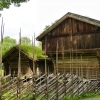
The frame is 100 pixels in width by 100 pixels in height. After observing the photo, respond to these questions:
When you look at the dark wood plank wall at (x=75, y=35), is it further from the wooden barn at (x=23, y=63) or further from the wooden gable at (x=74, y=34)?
the wooden barn at (x=23, y=63)

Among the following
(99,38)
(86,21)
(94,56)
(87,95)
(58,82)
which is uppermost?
(86,21)

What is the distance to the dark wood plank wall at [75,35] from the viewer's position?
19.9 m

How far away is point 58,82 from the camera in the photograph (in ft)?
44.3

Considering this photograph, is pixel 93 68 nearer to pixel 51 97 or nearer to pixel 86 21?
pixel 86 21

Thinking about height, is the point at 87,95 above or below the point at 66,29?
below

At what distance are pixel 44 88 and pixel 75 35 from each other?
9520 mm

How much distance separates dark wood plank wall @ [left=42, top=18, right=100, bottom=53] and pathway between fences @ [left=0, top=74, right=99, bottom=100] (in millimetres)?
4174

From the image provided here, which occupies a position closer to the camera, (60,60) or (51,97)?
(51,97)

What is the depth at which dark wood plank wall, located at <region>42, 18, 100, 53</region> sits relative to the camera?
1992 cm

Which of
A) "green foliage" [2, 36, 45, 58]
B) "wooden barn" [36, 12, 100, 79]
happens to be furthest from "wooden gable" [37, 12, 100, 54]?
"green foliage" [2, 36, 45, 58]

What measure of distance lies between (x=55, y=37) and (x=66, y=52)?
1.76m

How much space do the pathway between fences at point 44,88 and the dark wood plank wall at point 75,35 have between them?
164 inches

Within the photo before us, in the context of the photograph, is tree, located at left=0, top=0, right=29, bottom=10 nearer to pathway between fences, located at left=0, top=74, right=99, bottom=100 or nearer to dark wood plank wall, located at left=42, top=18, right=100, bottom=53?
dark wood plank wall, located at left=42, top=18, right=100, bottom=53

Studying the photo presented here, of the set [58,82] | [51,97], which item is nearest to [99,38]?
[58,82]
